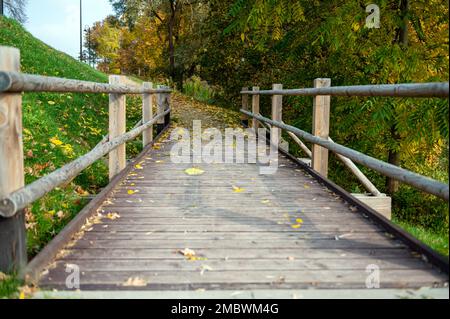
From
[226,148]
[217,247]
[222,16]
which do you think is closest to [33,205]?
[217,247]

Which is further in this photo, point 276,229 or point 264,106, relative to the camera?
point 264,106

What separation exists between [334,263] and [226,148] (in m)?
5.51

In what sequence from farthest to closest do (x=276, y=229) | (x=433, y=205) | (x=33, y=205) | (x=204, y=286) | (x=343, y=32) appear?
(x=433, y=205)
(x=343, y=32)
(x=33, y=205)
(x=276, y=229)
(x=204, y=286)

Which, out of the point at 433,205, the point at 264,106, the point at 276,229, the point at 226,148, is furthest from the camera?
the point at 264,106

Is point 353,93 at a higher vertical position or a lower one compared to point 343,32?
lower

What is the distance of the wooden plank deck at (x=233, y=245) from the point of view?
2.66 meters

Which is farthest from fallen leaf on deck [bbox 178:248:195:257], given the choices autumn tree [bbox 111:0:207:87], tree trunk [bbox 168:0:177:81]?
tree trunk [bbox 168:0:177:81]

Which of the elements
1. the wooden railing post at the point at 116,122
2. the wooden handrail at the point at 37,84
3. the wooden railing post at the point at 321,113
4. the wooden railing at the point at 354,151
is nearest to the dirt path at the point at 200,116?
the wooden railing at the point at 354,151

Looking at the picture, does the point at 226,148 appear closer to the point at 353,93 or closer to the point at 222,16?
the point at 353,93

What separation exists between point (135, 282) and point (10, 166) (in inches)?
36.9

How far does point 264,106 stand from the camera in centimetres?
1634

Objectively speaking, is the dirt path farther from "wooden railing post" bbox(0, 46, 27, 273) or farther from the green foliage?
"wooden railing post" bbox(0, 46, 27, 273)

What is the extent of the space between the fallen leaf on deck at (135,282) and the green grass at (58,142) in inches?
45.2
